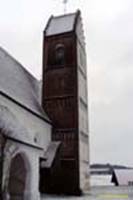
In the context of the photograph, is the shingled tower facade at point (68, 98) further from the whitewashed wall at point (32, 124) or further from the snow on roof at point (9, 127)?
the snow on roof at point (9, 127)

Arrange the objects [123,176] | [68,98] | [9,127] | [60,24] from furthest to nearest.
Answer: [123,176], [60,24], [68,98], [9,127]

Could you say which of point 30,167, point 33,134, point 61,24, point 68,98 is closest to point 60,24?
point 61,24

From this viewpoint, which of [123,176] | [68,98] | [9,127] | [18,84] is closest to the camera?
[9,127]

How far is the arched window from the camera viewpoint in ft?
104

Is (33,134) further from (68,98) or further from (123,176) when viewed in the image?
(123,176)

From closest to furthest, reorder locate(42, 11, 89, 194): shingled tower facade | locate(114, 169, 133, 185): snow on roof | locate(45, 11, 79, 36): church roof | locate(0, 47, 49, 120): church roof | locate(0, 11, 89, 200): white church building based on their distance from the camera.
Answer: locate(0, 11, 89, 200): white church building < locate(0, 47, 49, 120): church roof < locate(42, 11, 89, 194): shingled tower facade < locate(45, 11, 79, 36): church roof < locate(114, 169, 133, 185): snow on roof

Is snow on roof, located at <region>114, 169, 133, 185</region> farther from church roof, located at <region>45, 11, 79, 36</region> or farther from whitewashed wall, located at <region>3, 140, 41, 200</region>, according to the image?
whitewashed wall, located at <region>3, 140, 41, 200</region>

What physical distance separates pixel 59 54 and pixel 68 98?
4822 mm

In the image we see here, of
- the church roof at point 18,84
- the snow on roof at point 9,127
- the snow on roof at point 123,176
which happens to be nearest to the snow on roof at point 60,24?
the church roof at point 18,84

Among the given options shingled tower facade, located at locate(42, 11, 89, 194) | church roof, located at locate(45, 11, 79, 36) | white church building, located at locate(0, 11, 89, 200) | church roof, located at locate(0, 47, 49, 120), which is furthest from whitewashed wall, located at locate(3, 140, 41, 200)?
church roof, located at locate(45, 11, 79, 36)

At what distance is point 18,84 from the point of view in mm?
26125

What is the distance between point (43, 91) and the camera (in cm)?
3088

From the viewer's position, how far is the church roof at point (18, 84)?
23.2 metres

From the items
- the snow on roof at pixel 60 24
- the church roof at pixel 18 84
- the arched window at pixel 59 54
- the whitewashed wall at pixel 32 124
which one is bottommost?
the whitewashed wall at pixel 32 124
